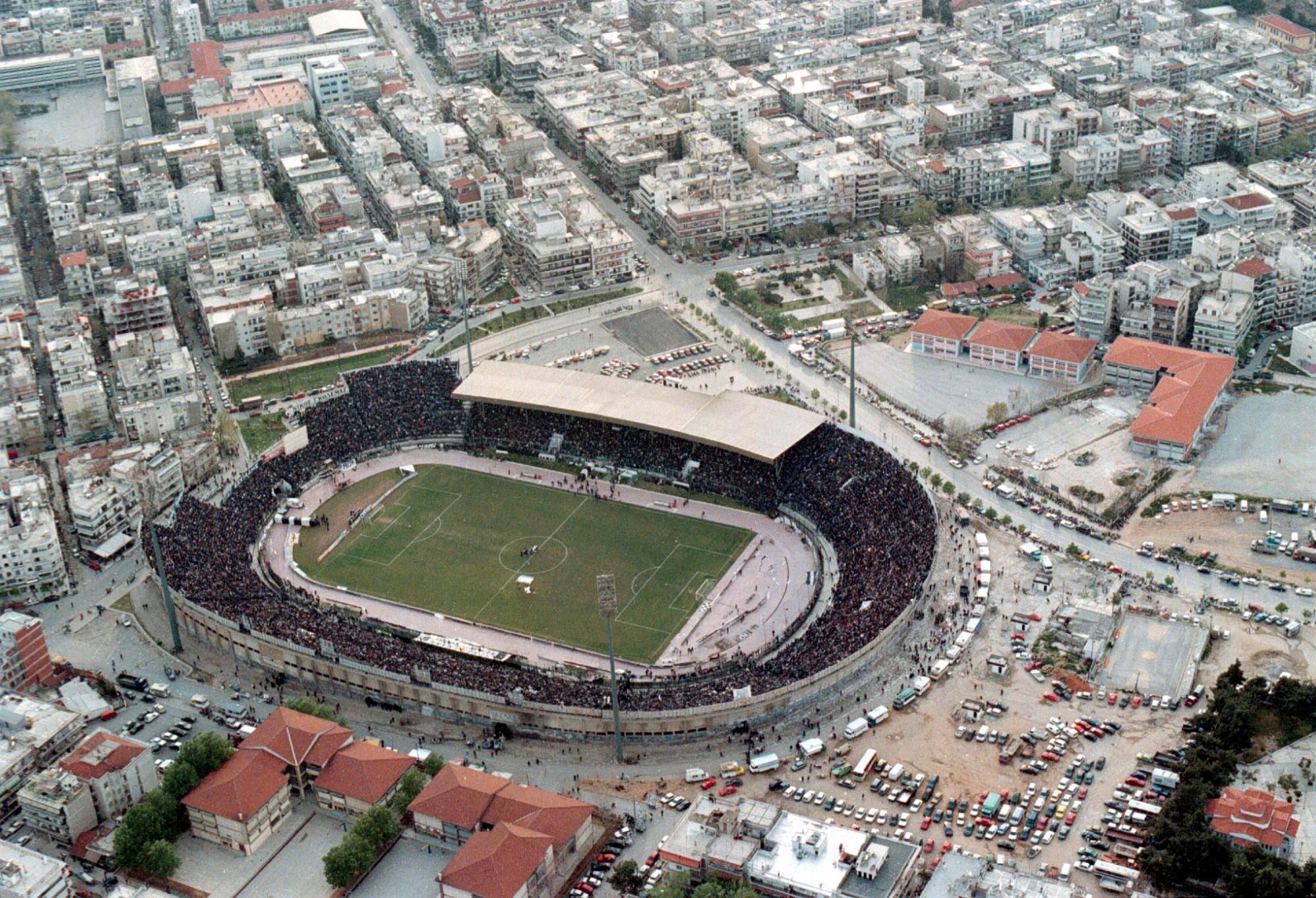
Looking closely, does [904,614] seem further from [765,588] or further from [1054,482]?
[1054,482]

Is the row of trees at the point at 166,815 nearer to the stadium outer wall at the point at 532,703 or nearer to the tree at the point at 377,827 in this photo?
the stadium outer wall at the point at 532,703

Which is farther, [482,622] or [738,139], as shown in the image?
[738,139]

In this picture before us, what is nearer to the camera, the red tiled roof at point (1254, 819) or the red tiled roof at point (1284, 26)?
the red tiled roof at point (1254, 819)

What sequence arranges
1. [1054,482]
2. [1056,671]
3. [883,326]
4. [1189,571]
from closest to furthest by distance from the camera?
[1056,671], [1189,571], [1054,482], [883,326]

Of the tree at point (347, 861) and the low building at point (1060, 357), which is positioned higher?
the low building at point (1060, 357)

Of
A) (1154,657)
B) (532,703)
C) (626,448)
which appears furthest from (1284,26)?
(532,703)

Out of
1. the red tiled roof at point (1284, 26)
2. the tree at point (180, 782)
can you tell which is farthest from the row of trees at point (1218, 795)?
the red tiled roof at point (1284, 26)

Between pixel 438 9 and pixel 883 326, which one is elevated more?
pixel 438 9

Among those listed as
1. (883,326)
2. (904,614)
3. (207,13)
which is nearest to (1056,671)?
(904,614)
